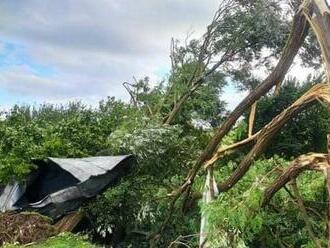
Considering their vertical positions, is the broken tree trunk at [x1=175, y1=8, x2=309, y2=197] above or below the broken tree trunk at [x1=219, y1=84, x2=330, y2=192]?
above

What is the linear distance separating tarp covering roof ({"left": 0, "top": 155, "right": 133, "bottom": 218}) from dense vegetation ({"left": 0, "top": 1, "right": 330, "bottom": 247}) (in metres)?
0.20

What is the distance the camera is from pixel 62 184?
886cm

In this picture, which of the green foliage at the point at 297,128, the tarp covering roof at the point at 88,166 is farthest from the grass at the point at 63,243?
the green foliage at the point at 297,128

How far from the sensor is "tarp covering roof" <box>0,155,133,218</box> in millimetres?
8273

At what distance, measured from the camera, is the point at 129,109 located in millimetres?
11289

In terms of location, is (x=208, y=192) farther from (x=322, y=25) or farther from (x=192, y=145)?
(x=192, y=145)

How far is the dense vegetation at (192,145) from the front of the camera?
4055mm

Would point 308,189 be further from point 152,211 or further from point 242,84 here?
point 242,84

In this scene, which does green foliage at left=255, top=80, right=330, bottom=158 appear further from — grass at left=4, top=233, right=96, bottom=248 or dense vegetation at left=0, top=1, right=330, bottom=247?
grass at left=4, top=233, right=96, bottom=248

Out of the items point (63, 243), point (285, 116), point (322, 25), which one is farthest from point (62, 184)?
point (322, 25)

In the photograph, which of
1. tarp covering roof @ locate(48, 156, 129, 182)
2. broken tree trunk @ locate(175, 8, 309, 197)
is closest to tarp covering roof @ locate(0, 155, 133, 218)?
tarp covering roof @ locate(48, 156, 129, 182)

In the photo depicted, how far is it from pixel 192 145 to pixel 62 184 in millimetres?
2358

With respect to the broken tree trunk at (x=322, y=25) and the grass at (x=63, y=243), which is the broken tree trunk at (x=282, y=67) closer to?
the broken tree trunk at (x=322, y=25)

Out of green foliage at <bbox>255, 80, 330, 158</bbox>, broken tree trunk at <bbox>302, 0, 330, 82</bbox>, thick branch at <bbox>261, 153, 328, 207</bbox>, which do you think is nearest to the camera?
broken tree trunk at <bbox>302, 0, 330, 82</bbox>
